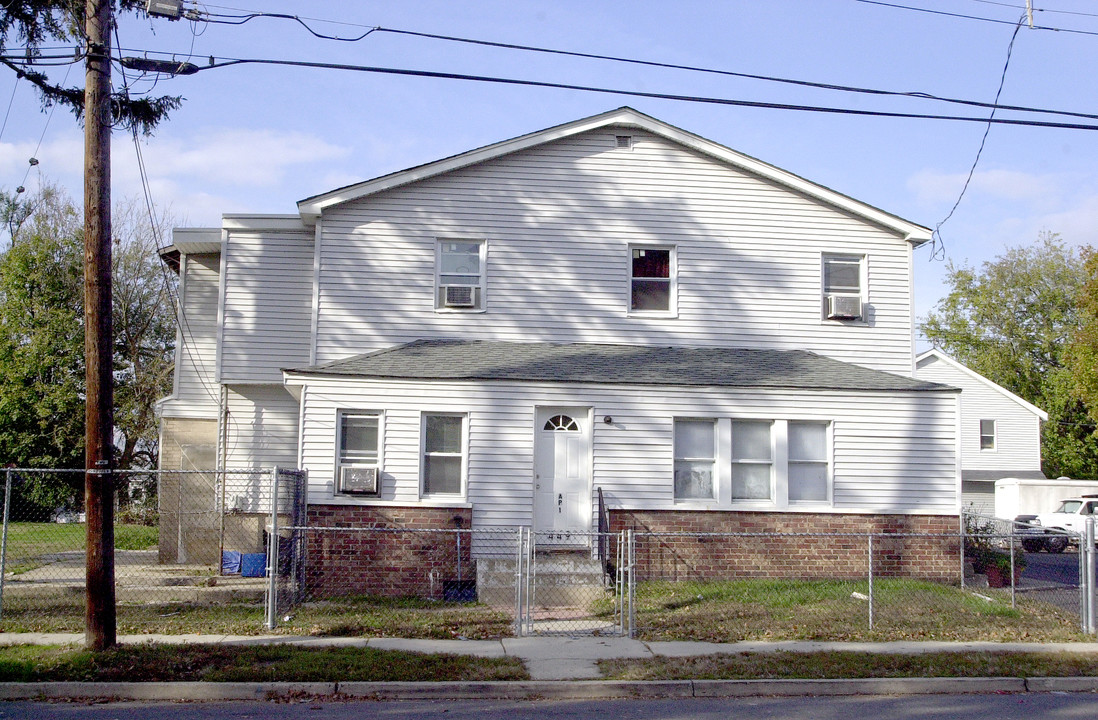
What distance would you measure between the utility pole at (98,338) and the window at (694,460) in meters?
9.30

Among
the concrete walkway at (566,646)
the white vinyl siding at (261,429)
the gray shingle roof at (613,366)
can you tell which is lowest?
the concrete walkway at (566,646)

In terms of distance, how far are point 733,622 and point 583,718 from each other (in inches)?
178

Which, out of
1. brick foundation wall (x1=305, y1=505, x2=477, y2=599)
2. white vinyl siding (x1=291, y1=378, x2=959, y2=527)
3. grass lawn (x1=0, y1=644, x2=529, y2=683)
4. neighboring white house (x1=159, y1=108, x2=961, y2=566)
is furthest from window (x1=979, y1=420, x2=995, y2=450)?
grass lawn (x1=0, y1=644, x2=529, y2=683)

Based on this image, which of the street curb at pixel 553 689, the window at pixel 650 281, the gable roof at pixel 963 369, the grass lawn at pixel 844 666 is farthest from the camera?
the gable roof at pixel 963 369

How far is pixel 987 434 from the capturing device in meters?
40.4

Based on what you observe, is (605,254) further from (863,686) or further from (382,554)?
(863,686)

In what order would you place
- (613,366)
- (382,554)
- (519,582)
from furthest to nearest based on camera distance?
(613,366) → (382,554) → (519,582)

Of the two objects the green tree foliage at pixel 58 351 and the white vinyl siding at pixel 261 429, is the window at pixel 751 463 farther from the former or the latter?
the green tree foliage at pixel 58 351

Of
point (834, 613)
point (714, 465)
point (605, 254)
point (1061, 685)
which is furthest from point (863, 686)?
point (605, 254)

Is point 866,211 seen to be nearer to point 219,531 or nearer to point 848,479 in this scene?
point 848,479

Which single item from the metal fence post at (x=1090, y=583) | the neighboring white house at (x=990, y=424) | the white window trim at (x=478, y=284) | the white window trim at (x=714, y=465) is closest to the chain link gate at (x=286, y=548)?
the white window trim at (x=478, y=284)

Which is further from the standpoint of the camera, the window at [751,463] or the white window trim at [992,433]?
the white window trim at [992,433]

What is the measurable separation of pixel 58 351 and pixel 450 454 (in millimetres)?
23082

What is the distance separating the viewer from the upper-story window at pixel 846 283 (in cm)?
1920
